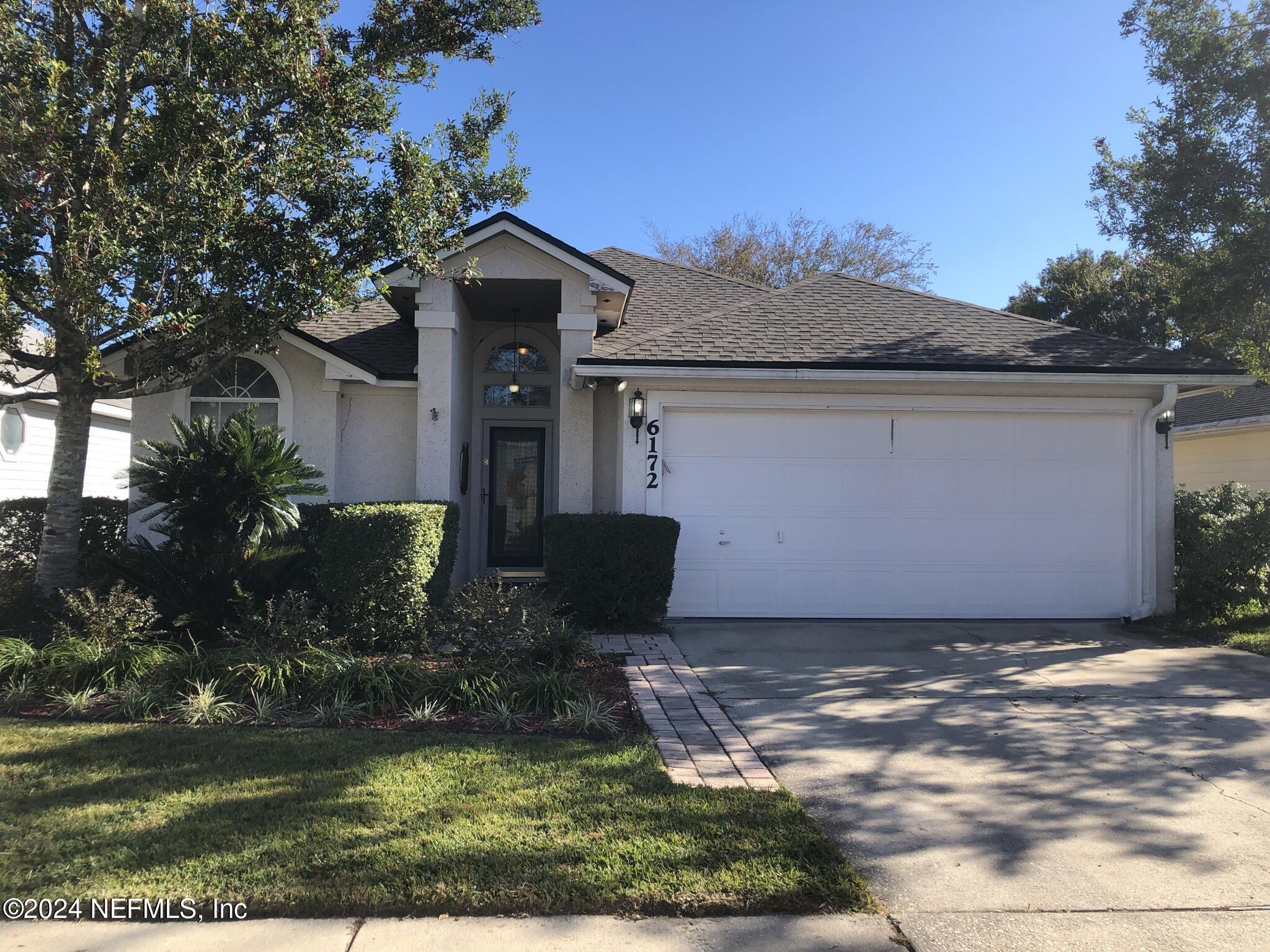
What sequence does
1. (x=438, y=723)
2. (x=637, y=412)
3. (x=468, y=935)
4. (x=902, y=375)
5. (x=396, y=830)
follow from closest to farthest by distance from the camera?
1. (x=468, y=935)
2. (x=396, y=830)
3. (x=438, y=723)
4. (x=902, y=375)
5. (x=637, y=412)

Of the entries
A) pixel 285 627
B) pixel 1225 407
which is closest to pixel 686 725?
pixel 285 627

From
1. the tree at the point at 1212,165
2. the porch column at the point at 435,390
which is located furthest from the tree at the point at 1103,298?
the porch column at the point at 435,390

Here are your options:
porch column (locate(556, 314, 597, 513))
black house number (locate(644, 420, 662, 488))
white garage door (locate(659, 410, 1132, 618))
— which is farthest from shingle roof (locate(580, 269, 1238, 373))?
black house number (locate(644, 420, 662, 488))

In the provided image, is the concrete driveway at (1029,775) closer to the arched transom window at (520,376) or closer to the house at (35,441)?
the arched transom window at (520,376)

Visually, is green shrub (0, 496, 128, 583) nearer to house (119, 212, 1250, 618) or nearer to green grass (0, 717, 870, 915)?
house (119, 212, 1250, 618)

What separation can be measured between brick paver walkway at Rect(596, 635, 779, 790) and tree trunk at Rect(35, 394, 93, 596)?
5.29 metres

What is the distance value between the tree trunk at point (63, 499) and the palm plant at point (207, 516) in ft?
2.88

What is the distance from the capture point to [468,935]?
313cm

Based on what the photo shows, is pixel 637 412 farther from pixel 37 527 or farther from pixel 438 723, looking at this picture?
pixel 37 527

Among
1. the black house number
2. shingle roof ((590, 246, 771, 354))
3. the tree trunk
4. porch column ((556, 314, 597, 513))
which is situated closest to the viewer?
the tree trunk

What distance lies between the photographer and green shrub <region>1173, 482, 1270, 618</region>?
9367mm

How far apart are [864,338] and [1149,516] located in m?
4.05

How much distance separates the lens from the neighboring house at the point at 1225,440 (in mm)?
15234

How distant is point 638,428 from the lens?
977 centimetres
